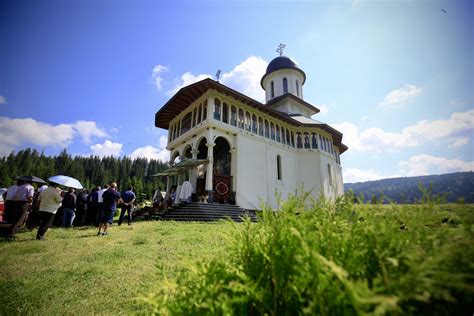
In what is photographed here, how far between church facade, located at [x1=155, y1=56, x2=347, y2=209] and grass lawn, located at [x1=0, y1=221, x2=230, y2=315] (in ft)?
28.0

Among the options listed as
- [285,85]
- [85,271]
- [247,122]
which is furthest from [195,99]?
[85,271]

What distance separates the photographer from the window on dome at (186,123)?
19.5 m

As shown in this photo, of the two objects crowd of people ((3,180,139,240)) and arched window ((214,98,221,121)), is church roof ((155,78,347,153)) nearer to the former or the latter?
arched window ((214,98,221,121))

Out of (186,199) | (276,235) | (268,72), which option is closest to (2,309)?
(276,235)

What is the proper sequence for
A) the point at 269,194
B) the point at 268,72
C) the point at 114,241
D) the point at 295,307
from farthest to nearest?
the point at 268,72
the point at 269,194
the point at 114,241
the point at 295,307

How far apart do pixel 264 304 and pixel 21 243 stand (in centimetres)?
827

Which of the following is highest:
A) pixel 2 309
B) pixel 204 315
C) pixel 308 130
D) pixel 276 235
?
pixel 308 130

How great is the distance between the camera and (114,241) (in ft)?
21.4

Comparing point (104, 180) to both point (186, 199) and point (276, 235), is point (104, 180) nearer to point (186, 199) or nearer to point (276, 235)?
point (186, 199)

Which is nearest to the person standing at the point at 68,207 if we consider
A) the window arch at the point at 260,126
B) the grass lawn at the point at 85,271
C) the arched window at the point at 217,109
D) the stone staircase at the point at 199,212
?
the grass lawn at the point at 85,271

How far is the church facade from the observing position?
1599cm

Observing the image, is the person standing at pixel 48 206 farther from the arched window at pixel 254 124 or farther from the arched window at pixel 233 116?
the arched window at pixel 254 124

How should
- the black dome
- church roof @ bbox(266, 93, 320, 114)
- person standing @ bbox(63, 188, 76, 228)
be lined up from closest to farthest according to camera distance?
person standing @ bbox(63, 188, 76, 228), church roof @ bbox(266, 93, 320, 114), the black dome

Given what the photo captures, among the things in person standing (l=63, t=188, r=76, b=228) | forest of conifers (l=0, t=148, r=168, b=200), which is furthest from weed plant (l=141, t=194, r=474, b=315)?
forest of conifers (l=0, t=148, r=168, b=200)
